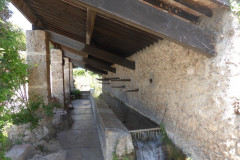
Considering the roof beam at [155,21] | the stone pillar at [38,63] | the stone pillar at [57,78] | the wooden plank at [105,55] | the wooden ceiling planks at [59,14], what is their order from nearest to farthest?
the roof beam at [155,21] < the wooden ceiling planks at [59,14] < the stone pillar at [38,63] < the wooden plank at [105,55] < the stone pillar at [57,78]

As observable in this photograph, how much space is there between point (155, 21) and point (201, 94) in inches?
49.3

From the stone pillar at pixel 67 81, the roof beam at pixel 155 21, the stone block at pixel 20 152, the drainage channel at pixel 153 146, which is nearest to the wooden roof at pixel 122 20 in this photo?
the roof beam at pixel 155 21

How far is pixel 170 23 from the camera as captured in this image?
1.87 meters

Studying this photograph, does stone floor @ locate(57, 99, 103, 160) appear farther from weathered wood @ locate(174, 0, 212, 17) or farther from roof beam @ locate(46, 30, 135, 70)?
weathered wood @ locate(174, 0, 212, 17)

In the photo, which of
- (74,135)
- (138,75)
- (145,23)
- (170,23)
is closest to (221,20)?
(170,23)

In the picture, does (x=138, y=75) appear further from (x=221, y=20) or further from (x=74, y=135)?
(x=221, y=20)

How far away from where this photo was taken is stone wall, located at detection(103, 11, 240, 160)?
1.83 m

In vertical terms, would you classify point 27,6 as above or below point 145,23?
above

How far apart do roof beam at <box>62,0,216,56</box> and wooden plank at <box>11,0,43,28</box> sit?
6.15 ft

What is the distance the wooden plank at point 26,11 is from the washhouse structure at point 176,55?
0.02m

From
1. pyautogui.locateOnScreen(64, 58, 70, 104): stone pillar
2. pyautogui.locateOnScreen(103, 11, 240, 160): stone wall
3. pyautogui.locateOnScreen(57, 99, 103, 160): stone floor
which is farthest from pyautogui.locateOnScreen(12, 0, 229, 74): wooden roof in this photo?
pyautogui.locateOnScreen(64, 58, 70, 104): stone pillar

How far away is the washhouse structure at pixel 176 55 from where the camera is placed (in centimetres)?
181

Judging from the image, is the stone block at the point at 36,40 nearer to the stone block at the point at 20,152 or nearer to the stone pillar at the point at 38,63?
the stone pillar at the point at 38,63

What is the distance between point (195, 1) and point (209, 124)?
158cm
